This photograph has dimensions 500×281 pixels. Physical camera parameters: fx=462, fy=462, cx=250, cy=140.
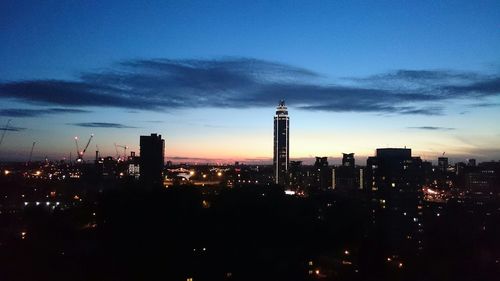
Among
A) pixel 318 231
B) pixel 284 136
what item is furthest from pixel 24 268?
pixel 284 136

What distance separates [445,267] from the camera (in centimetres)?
1667

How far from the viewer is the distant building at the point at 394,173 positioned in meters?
30.8

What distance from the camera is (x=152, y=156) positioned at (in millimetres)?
45250

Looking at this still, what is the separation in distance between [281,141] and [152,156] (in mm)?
32156

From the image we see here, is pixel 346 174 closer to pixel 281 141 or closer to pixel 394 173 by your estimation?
pixel 281 141

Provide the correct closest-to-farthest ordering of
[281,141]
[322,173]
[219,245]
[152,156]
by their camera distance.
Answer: [219,245] < [152,156] < [322,173] < [281,141]

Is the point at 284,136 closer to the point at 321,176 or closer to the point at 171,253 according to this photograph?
the point at 321,176

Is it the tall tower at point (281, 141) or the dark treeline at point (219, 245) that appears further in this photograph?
the tall tower at point (281, 141)

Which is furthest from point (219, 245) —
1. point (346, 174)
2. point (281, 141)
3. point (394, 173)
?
point (281, 141)

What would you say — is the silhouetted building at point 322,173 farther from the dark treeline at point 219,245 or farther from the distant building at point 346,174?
the dark treeline at point 219,245

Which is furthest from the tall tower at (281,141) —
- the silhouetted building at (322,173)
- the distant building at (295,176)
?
the silhouetted building at (322,173)

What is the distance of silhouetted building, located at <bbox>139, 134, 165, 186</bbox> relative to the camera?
44094 mm

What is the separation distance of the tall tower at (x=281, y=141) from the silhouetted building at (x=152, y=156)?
27.0 meters

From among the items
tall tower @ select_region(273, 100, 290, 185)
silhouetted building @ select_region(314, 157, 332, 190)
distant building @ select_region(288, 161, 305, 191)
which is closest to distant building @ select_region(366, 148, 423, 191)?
silhouetted building @ select_region(314, 157, 332, 190)
